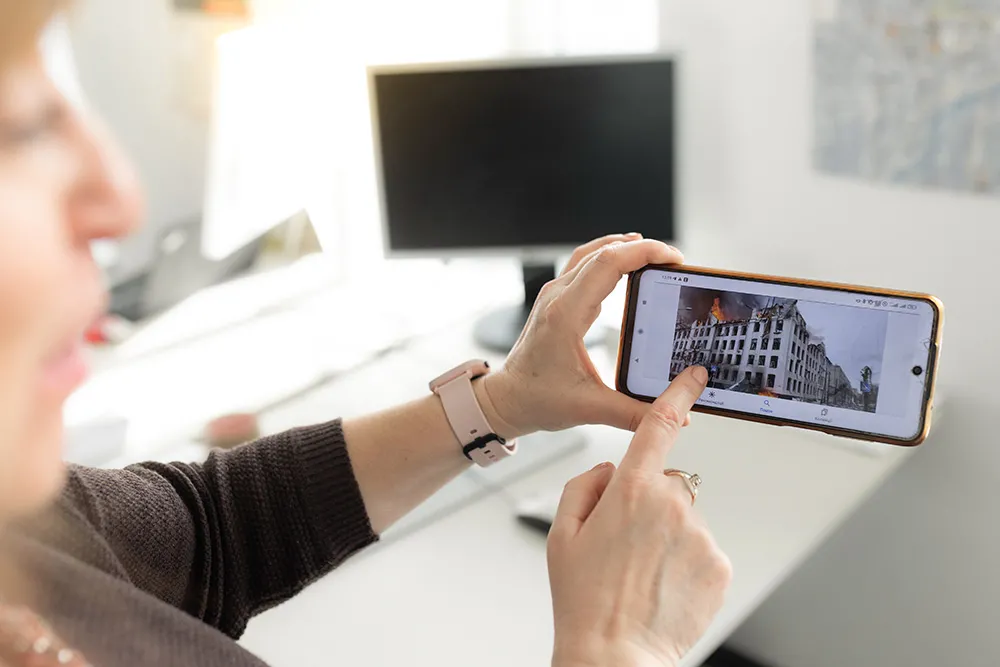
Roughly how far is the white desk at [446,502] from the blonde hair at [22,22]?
29.5 inches

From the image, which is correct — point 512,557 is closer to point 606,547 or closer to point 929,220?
point 606,547

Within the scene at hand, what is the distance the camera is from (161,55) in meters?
1.26

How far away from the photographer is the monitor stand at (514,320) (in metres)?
1.54

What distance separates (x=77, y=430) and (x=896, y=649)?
1331 millimetres

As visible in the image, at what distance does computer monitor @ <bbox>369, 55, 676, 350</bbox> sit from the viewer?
139cm

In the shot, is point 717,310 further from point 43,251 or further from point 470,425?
point 43,251

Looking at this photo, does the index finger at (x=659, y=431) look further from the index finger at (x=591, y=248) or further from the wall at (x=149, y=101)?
the wall at (x=149, y=101)

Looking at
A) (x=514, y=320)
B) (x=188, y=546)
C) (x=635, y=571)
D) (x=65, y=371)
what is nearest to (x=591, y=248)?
(x=635, y=571)

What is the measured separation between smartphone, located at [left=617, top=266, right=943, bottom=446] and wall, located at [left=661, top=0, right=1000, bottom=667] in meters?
0.37

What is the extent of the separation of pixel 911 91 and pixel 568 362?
691 mm

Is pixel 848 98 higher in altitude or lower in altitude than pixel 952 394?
higher

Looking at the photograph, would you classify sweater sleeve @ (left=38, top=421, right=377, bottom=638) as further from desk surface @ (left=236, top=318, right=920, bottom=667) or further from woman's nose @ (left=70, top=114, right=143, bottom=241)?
woman's nose @ (left=70, top=114, right=143, bottom=241)

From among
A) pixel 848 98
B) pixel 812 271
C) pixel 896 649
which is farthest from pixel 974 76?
pixel 896 649

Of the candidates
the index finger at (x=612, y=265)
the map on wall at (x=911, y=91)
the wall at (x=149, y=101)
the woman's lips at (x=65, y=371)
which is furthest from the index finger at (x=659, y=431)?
the wall at (x=149, y=101)
